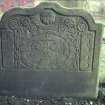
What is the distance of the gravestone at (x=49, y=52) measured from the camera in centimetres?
462

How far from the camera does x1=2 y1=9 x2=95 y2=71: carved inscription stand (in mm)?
4633

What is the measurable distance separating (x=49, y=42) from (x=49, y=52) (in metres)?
0.16

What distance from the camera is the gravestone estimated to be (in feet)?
15.1

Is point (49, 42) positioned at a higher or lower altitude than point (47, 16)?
lower

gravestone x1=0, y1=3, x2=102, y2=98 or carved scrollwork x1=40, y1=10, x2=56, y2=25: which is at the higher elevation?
carved scrollwork x1=40, y1=10, x2=56, y2=25

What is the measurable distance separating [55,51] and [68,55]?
21cm

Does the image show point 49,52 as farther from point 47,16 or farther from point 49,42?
point 47,16

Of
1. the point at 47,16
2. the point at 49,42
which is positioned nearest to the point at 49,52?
the point at 49,42

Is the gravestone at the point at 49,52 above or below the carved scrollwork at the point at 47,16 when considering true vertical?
below

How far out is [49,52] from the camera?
4.78 meters

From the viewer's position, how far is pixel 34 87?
4922mm

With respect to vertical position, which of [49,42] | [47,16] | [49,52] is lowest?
[49,52]

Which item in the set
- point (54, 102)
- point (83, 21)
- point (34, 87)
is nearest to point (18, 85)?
point (34, 87)

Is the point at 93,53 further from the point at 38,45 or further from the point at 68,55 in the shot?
the point at 38,45
